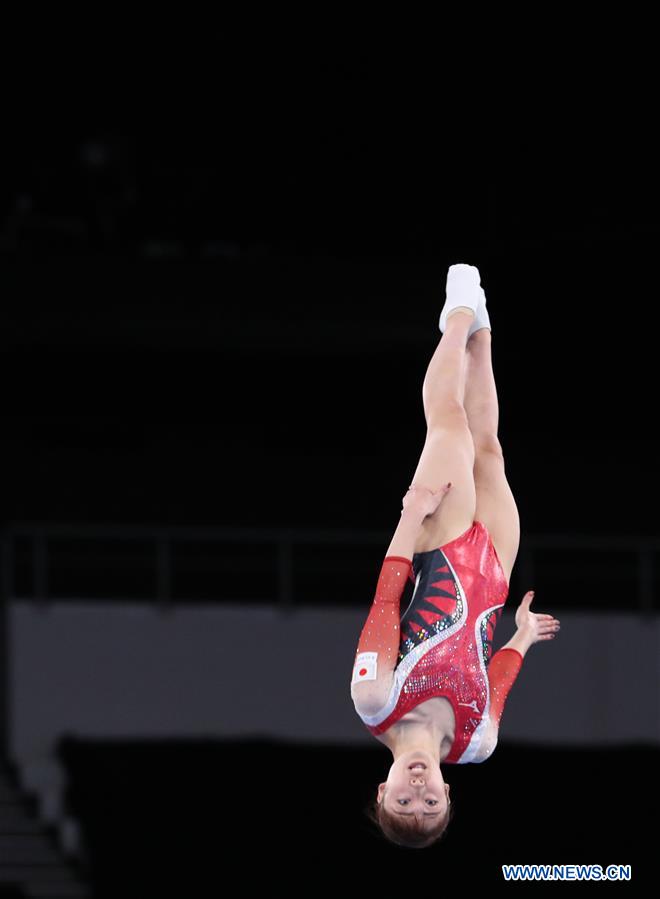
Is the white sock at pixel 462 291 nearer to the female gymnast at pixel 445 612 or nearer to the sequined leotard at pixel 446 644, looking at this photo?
the female gymnast at pixel 445 612

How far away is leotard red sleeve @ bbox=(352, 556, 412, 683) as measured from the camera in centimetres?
546

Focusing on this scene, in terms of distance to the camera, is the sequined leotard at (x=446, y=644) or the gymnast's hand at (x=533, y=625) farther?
the gymnast's hand at (x=533, y=625)

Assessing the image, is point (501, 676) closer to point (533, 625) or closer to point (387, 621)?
point (533, 625)

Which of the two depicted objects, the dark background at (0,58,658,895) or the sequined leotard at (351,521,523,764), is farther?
the dark background at (0,58,658,895)

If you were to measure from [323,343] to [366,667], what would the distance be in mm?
6752

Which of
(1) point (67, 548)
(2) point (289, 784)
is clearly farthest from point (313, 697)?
(1) point (67, 548)

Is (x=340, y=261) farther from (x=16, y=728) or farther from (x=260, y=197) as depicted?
(x=16, y=728)

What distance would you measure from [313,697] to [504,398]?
3.37m

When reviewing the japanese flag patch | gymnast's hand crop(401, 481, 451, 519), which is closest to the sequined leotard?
the japanese flag patch

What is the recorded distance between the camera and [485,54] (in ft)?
38.9

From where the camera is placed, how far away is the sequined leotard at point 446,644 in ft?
18.0

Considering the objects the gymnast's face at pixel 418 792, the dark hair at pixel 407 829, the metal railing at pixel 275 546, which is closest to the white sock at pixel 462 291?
the gymnast's face at pixel 418 792

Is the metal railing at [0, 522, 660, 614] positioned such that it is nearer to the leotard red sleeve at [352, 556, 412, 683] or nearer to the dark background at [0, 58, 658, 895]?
the dark background at [0, 58, 658, 895]

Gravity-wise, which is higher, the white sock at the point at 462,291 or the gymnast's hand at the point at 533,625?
the white sock at the point at 462,291
